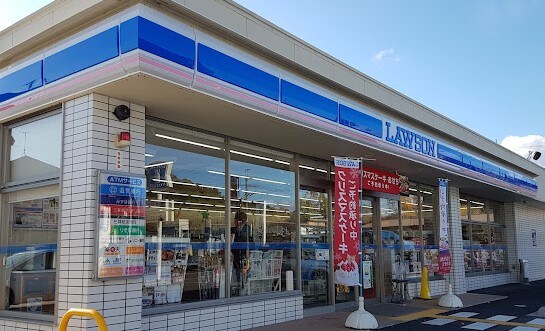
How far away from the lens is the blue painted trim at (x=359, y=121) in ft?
29.7

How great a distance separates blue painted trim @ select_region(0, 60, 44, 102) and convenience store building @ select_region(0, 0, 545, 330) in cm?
3

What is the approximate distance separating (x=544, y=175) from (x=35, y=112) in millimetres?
20570

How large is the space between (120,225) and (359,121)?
4931mm

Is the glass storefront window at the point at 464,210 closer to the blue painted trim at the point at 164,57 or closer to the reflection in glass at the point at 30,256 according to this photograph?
A: the blue painted trim at the point at 164,57

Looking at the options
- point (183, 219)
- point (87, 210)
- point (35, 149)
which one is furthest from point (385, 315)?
point (35, 149)

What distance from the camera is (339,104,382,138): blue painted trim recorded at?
906 centimetres

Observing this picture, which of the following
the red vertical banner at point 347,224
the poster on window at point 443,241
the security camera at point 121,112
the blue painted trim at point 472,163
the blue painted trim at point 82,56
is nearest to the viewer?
the blue painted trim at point 82,56

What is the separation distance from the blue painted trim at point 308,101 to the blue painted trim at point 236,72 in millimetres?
230

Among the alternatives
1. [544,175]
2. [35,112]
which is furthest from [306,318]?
[544,175]

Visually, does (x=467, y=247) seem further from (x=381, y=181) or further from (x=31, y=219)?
(x=31, y=219)

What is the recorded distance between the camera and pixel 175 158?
820cm

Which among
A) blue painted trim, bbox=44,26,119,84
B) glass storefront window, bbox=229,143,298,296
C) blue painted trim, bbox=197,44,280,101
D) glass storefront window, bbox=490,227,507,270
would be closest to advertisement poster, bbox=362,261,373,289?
glass storefront window, bbox=229,143,298,296

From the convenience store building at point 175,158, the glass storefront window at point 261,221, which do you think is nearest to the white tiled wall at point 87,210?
the convenience store building at point 175,158

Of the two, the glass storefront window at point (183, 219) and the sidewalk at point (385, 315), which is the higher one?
the glass storefront window at point (183, 219)
